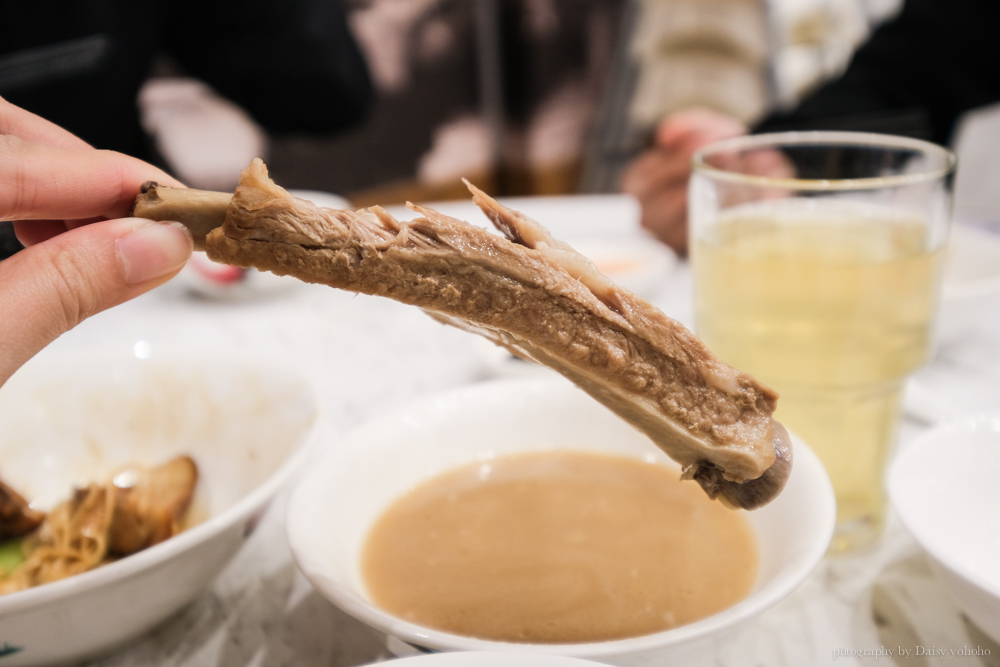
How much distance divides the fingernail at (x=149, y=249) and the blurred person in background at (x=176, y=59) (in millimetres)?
1874

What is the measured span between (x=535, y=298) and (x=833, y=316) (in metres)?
0.46

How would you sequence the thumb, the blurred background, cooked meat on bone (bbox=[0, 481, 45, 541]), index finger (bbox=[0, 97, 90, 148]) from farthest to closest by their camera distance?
1. the blurred background
2. cooked meat on bone (bbox=[0, 481, 45, 541])
3. index finger (bbox=[0, 97, 90, 148])
4. the thumb

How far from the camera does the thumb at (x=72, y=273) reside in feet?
1.87

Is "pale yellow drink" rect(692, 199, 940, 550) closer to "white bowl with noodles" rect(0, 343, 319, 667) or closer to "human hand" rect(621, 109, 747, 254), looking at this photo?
"white bowl with noodles" rect(0, 343, 319, 667)

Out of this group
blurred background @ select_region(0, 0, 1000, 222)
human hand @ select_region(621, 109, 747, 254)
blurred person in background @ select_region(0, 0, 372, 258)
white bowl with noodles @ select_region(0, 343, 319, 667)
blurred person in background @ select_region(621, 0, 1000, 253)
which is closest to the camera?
white bowl with noodles @ select_region(0, 343, 319, 667)

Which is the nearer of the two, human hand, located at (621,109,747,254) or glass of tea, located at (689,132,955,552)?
glass of tea, located at (689,132,955,552)

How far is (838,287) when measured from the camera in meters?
0.87

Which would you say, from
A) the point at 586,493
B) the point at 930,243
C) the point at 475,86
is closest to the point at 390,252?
the point at 586,493

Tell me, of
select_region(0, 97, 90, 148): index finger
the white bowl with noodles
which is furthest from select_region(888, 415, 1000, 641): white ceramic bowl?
select_region(0, 97, 90, 148): index finger

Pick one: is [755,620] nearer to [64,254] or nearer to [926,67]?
[64,254]

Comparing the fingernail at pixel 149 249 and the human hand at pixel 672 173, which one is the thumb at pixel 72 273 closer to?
the fingernail at pixel 149 249

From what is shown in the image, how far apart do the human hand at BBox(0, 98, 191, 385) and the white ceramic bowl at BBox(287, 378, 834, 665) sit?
0.28 metres

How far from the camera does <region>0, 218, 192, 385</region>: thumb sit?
570 millimetres

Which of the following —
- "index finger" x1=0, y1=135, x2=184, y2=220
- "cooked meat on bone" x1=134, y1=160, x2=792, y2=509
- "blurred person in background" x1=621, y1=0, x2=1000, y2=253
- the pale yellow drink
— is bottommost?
"blurred person in background" x1=621, y1=0, x2=1000, y2=253
